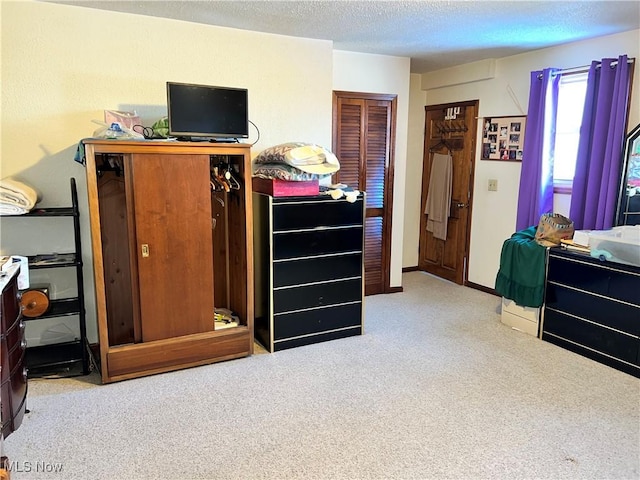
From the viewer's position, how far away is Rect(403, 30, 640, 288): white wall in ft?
13.6

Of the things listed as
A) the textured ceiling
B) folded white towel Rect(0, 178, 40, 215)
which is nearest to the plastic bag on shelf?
folded white towel Rect(0, 178, 40, 215)

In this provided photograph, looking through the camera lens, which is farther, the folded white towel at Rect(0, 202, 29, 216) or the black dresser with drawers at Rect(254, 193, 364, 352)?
the black dresser with drawers at Rect(254, 193, 364, 352)

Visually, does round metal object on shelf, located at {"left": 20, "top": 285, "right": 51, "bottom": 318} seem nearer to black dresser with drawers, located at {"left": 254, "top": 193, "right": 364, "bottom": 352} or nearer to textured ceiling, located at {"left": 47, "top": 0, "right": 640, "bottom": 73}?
black dresser with drawers, located at {"left": 254, "top": 193, "right": 364, "bottom": 352}

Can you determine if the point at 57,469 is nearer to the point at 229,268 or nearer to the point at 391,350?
the point at 229,268

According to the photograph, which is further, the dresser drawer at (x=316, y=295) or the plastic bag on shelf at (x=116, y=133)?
the dresser drawer at (x=316, y=295)

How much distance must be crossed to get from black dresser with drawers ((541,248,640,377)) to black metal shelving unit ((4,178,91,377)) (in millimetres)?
3393

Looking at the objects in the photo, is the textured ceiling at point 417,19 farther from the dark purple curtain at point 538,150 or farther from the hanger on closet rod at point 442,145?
the hanger on closet rod at point 442,145

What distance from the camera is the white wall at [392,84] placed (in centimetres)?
443

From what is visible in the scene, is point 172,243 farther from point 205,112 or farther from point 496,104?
point 496,104

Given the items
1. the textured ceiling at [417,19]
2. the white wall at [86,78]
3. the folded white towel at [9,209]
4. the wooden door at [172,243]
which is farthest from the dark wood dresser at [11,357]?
the textured ceiling at [417,19]

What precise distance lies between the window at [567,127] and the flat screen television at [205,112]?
283 cm

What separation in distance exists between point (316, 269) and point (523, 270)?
1671 millimetres

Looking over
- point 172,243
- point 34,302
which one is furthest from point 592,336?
point 34,302

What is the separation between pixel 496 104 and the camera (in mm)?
4789
